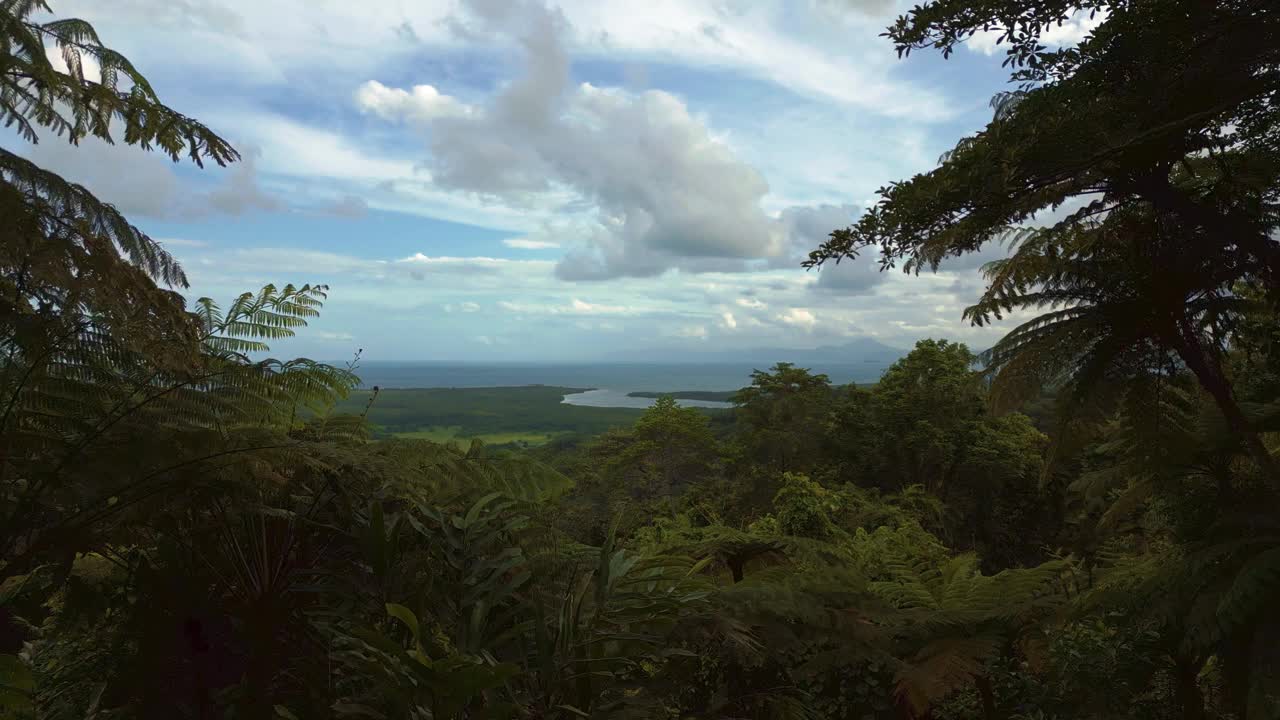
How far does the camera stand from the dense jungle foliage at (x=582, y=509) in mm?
2576

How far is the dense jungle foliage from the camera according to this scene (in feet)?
8.45

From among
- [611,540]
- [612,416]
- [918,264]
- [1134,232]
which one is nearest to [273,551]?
[611,540]

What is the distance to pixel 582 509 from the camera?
4449 millimetres

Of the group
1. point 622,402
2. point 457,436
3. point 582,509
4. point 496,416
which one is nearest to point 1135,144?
point 582,509

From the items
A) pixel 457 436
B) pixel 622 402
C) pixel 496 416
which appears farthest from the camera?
pixel 622 402

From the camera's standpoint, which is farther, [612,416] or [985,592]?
[612,416]

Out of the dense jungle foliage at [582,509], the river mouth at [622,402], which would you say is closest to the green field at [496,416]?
the river mouth at [622,402]

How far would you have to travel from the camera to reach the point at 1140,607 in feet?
14.1

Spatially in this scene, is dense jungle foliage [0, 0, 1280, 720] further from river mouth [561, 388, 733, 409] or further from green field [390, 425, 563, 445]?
river mouth [561, 388, 733, 409]

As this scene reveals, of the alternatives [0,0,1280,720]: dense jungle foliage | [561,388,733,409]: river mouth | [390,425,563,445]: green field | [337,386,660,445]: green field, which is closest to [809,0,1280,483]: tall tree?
[0,0,1280,720]: dense jungle foliage

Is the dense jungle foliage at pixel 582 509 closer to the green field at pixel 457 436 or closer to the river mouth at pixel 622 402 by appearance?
the green field at pixel 457 436

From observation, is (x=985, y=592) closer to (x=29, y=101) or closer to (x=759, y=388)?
(x=29, y=101)

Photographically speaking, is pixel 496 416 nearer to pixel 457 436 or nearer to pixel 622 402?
pixel 622 402

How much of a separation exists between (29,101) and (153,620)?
2.98 meters
